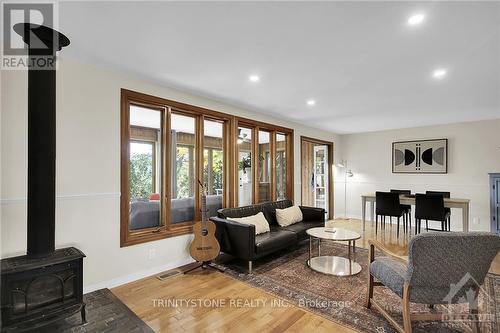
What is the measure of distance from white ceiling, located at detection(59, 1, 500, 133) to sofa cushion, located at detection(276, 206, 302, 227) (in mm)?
1888

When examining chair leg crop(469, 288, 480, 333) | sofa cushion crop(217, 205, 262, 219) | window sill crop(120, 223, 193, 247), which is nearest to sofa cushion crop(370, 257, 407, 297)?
chair leg crop(469, 288, 480, 333)

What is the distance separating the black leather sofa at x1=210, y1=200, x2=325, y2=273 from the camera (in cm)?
320

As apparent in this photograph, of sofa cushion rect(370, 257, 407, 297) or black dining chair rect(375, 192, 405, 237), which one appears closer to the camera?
sofa cushion rect(370, 257, 407, 297)

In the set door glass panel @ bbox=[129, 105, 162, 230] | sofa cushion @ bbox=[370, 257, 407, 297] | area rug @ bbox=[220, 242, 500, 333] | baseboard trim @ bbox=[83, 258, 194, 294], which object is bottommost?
area rug @ bbox=[220, 242, 500, 333]

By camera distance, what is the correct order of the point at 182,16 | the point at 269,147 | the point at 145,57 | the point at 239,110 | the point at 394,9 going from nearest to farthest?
the point at 394,9, the point at 182,16, the point at 145,57, the point at 239,110, the point at 269,147

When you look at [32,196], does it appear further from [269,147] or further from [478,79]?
[478,79]

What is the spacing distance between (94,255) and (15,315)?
2.83 ft

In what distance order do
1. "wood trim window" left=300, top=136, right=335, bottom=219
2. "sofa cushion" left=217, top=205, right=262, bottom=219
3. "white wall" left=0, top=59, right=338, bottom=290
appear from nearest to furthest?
1. "white wall" left=0, top=59, right=338, bottom=290
2. "sofa cushion" left=217, top=205, right=262, bottom=219
3. "wood trim window" left=300, top=136, right=335, bottom=219

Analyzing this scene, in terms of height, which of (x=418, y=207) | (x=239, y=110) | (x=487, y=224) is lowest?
(x=487, y=224)

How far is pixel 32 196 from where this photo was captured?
1993 millimetres

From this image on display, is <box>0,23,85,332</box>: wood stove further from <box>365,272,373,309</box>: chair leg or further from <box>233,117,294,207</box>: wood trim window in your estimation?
<box>233,117,294,207</box>: wood trim window

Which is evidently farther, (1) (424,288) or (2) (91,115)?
(2) (91,115)

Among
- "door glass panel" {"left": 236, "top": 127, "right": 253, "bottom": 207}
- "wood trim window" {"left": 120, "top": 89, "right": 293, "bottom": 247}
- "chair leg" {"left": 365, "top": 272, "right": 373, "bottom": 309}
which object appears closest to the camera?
"chair leg" {"left": 365, "top": 272, "right": 373, "bottom": 309}

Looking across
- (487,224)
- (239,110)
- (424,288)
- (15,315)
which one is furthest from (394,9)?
(487,224)
